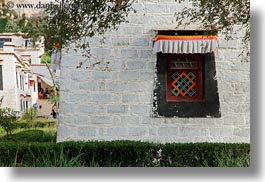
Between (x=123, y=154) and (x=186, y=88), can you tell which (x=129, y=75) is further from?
(x=123, y=154)

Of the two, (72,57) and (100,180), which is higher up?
(72,57)

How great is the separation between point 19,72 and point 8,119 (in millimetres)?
272

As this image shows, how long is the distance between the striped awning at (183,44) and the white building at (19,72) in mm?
650

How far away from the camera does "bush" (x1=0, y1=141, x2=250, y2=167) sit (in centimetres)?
228

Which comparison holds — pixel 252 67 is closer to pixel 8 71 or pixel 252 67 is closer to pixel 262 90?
pixel 262 90

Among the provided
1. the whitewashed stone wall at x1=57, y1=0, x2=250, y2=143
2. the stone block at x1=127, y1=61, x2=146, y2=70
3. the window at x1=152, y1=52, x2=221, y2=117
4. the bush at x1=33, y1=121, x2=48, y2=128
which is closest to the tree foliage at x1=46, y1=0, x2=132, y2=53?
the whitewashed stone wall at x1=57, y1=0, x2=250, y2=143

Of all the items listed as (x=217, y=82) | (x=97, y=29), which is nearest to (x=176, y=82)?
(x=217, y=82)

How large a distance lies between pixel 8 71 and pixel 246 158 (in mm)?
1417

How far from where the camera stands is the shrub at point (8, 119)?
224cm

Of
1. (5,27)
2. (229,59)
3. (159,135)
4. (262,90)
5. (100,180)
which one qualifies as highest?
(5,27)

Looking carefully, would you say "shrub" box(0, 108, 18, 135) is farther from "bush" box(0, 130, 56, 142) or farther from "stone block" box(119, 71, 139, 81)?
"stone block" box(119, 71, 139, 81)

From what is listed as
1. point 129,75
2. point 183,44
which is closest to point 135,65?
point 129,75

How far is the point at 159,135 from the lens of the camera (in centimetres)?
229

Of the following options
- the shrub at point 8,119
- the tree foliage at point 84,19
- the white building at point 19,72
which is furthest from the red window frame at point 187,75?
the shrub at point 8,119
